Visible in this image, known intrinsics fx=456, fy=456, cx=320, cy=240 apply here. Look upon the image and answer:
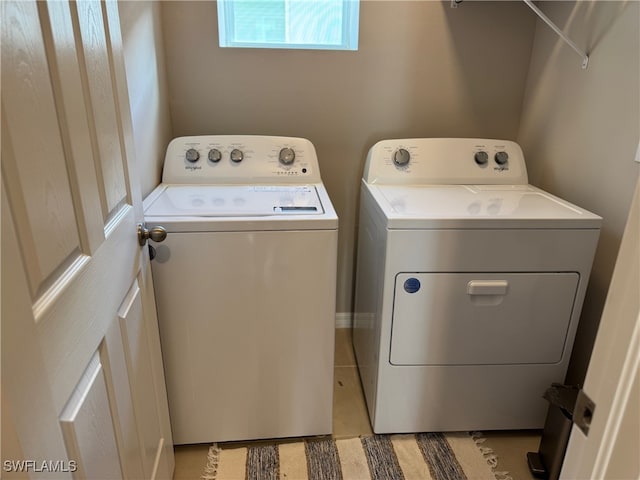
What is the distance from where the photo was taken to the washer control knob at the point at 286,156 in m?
1.89

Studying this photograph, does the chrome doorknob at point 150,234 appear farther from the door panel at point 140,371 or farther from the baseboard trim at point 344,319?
the baseboard trim at point 344,319

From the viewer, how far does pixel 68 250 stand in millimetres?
750

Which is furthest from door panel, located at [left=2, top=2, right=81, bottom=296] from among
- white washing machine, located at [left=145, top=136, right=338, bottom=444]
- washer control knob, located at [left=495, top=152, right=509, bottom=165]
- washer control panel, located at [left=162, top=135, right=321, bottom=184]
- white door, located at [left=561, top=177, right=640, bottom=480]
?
washer control knob, located at [left=495, top=152, right=509, bottom=165]

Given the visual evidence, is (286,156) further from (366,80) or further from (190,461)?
(190,461)

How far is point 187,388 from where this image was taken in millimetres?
1569

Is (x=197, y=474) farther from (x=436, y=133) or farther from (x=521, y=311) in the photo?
(x=436, y=133)

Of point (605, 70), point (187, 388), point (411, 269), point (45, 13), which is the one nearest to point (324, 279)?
point (411, 269)

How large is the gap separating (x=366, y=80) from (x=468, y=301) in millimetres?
1090

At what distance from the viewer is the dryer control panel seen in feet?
6.29

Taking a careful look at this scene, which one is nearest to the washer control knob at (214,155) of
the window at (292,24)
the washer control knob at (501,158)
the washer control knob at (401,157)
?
the window at (292,24)

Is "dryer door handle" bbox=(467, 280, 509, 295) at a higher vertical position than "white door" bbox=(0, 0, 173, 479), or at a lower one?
lower

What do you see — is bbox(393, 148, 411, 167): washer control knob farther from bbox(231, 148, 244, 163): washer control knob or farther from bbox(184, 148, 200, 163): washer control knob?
bbox(184, 148, 200, 163): washer control knob

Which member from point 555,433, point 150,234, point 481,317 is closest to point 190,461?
point 150,234

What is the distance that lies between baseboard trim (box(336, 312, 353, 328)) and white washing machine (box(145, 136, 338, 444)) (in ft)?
2.48
